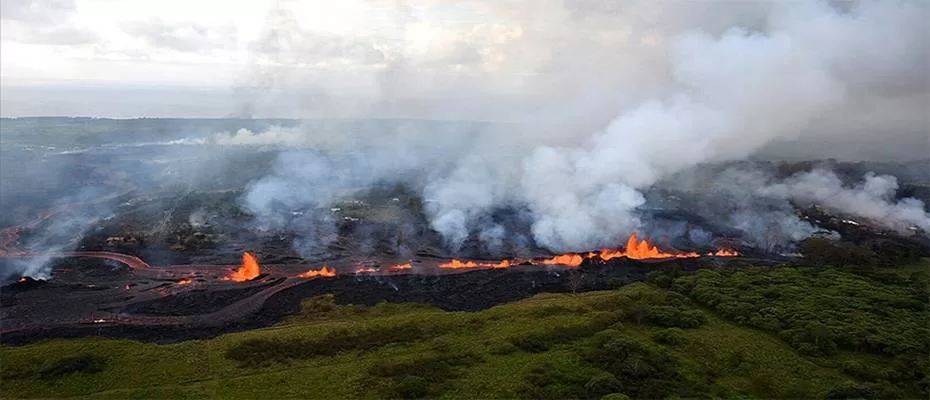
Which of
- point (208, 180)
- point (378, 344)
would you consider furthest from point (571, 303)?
point (208, 180)

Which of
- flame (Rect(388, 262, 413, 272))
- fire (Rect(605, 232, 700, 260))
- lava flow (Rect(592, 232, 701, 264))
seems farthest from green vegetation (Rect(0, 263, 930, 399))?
fire (Rect(605, 232, 700, 260))

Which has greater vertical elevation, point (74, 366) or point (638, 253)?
point (638, 253)

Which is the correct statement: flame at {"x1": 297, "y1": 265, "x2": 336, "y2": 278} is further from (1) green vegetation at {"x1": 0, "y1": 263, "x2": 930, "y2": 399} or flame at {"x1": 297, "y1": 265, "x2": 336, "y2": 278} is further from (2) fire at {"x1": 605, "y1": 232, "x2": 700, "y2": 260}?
(2) fire at {"x1": 605, "y1": 232, "x2": 700, "y2": 260}

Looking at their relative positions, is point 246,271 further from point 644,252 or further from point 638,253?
point 644,252

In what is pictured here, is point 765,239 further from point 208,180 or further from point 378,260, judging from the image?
point 208,180

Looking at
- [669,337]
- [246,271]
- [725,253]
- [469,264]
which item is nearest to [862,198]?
[725,253]

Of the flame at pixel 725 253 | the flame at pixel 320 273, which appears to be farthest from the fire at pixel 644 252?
the flame at pixel 320 273

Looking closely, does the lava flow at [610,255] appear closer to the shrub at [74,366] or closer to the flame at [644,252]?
the flame at [644,252]
